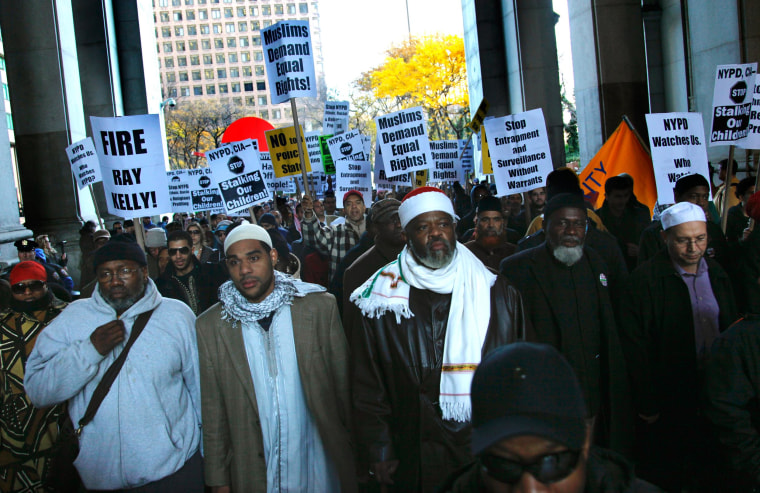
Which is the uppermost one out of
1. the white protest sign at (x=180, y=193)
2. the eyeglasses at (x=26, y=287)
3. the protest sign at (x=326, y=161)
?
the protest sign at (x=326, y=161)

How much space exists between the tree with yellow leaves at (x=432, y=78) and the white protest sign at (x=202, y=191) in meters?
32.2

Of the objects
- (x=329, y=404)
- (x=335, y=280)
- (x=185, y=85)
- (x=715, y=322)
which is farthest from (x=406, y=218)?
(x=185, y=85)

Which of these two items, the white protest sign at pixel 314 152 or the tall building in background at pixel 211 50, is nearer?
the white protest sign at pixel 314 152

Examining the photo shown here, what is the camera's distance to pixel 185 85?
5177 inches

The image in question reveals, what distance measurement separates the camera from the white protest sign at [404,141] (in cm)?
995

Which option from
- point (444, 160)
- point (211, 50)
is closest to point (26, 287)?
point (444, 160)

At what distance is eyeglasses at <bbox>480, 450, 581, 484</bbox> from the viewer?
154 cm

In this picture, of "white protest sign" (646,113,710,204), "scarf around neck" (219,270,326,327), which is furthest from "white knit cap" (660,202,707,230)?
"white protest sign" (646,113,710,204)

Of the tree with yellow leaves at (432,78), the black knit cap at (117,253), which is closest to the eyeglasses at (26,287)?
the black knit cap at (117,253)

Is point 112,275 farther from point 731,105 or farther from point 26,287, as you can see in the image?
point 731,105

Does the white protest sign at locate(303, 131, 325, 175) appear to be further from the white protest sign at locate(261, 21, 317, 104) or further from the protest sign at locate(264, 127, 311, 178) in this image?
the white protest sign at locate(261, 21, 317, 104)

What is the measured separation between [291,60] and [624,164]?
15.8 ft

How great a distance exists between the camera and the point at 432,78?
156 feet

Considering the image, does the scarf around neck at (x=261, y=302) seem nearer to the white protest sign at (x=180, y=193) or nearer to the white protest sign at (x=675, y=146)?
the white protest sign at (x=675, y=146)
